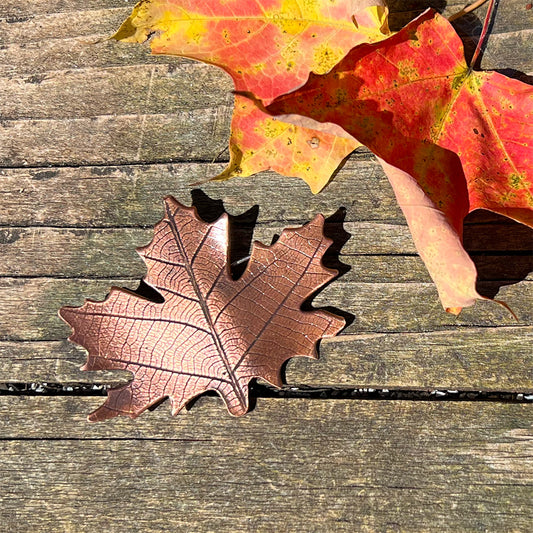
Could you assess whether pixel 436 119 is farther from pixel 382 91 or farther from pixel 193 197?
pixel 193 197

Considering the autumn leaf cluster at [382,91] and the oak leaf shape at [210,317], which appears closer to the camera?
the autumn leaf cluster at [382,91]

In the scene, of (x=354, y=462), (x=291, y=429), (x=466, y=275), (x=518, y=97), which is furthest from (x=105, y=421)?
(x=518, y=97)

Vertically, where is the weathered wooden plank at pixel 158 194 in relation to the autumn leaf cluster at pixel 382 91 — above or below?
below

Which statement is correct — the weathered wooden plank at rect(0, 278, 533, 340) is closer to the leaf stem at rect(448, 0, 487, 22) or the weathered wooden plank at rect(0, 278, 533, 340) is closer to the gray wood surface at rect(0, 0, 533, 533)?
the gray wood surface at rect(0, 0, 533, 533)

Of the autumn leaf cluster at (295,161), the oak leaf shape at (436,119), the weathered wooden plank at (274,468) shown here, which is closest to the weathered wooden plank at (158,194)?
the autumn leaf cluster at (295,161)

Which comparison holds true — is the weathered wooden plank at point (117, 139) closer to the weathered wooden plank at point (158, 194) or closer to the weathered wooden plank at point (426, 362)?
the weathered wooden plank at point (158, 194)

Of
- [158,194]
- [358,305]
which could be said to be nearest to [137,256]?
[158,194]
